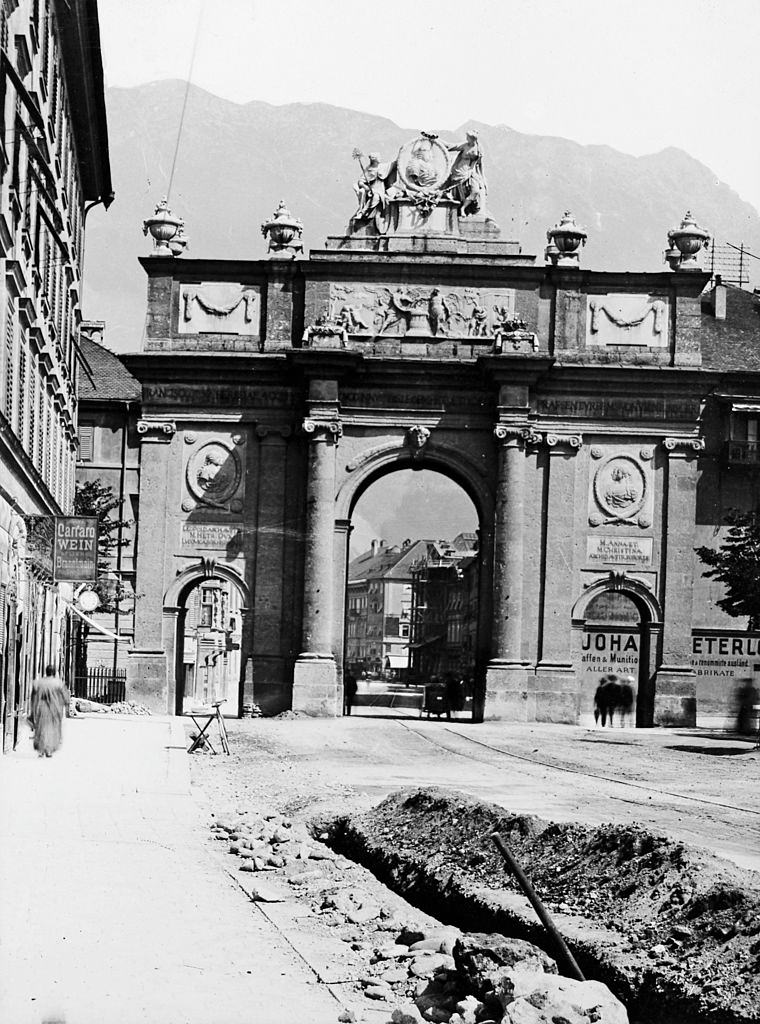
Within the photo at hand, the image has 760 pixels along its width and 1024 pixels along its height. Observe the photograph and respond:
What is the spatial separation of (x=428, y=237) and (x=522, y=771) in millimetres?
25327

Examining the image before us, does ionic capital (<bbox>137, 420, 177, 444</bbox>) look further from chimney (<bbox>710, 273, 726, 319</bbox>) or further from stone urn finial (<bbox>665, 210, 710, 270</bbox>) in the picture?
chimney (<bbox>710, 273, 726, 319</bbox>)

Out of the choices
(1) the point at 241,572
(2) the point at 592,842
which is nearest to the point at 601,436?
(1) the point at 241,572

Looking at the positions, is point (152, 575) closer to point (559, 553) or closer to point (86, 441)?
point (559, 553)

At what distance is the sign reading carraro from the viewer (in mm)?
33719

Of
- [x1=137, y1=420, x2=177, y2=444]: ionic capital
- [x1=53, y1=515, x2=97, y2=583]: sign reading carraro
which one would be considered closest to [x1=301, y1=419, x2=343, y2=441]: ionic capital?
[x1=137, y1=420, x2=177, y2=444]: ionic capital

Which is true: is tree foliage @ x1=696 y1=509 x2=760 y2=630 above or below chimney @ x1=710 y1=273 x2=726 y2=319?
below

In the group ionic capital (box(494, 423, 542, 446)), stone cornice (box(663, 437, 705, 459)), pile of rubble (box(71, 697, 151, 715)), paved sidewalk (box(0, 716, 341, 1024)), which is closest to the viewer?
paved sidewalk (box(0, 716, 341, 1024))

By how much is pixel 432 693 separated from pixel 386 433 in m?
23.9

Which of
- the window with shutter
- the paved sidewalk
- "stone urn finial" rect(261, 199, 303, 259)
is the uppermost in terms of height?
"stone urn finial" rect(261, 199, 303, 259)

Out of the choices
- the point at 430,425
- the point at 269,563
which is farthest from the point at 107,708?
the point at 430,425

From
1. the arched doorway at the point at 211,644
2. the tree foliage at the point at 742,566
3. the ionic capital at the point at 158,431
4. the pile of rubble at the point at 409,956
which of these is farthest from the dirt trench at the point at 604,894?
the arched doorway at the point at 211,644

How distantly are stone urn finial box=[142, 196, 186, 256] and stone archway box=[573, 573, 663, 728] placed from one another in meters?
16.6

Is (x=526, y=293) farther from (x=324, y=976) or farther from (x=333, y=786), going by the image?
(x=324, y=976)

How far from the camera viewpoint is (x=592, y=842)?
14.8 meters
